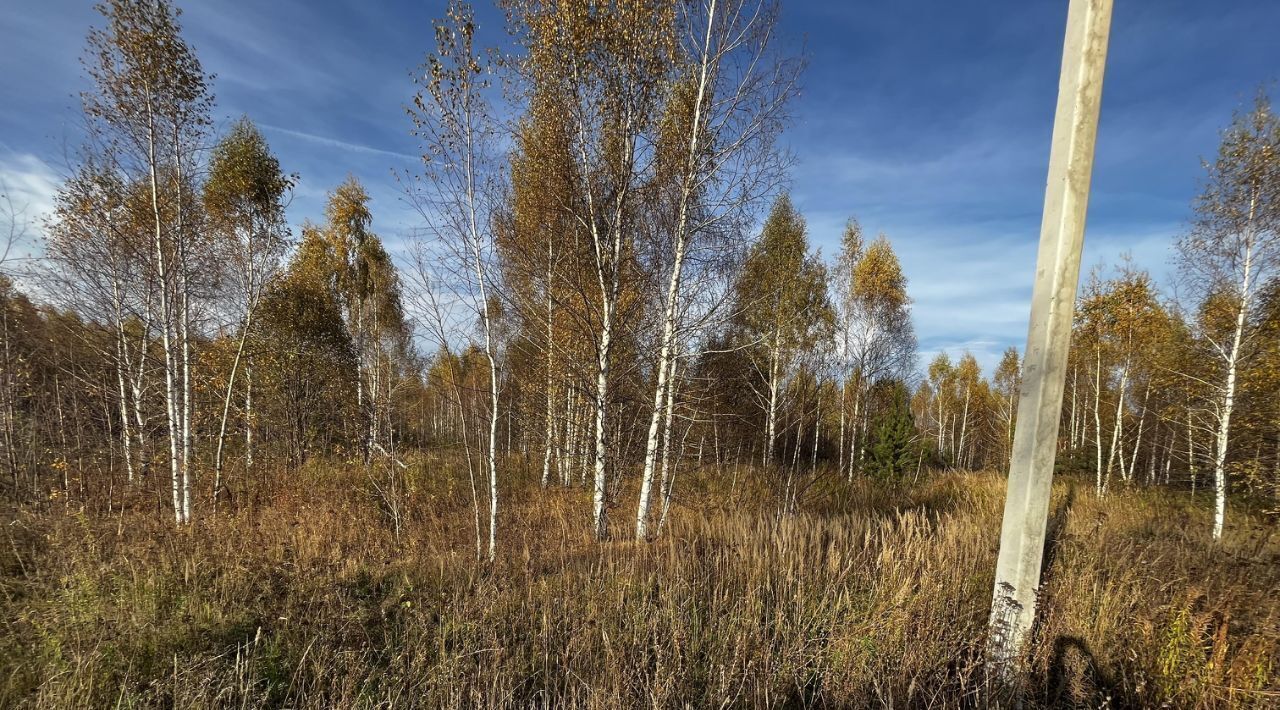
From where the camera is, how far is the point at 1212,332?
29.8ft

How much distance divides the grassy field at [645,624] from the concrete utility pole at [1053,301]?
429 millimetres

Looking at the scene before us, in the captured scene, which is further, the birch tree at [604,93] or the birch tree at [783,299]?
the birch tree at [783,299]

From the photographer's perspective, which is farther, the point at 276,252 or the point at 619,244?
the point at 276,252

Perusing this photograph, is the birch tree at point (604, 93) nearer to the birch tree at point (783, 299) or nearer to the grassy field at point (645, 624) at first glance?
the grassy field at point (645, 624)

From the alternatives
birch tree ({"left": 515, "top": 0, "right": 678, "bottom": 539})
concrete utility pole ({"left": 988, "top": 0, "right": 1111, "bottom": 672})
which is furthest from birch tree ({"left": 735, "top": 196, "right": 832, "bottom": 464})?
concrete utility pole ({"left": 988, "top": 0, "right": 1111, "bottom": 672})

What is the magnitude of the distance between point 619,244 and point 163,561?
5.69 metres

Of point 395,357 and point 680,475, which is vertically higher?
point 395,357

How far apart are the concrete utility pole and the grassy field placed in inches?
16.9

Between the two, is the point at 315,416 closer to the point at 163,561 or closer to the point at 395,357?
the point at 395,357

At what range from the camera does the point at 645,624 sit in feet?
9.72

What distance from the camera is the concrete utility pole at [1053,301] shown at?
8.10 ft

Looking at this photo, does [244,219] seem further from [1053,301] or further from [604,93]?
[1053,301]

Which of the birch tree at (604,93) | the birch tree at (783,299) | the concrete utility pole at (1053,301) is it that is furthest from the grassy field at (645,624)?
the birch tree at (783,299)

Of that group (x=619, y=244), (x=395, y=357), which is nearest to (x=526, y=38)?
(x=619, y=244)
